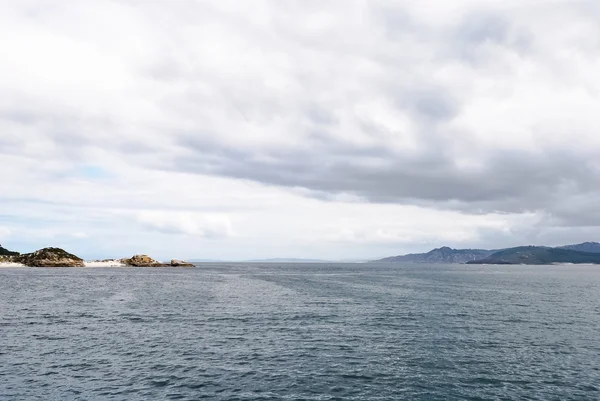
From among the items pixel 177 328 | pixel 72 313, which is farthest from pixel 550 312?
pixel 72 313

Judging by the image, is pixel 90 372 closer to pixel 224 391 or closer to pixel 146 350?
pixel 146 350

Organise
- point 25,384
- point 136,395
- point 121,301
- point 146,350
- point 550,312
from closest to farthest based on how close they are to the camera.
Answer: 1. point 136,395
2. point 25,384
3. point 146,350
4. point 550,312
5. point 121,301

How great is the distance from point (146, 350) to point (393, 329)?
43.2m

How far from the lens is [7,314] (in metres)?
90.8

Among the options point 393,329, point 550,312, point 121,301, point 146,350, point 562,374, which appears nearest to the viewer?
point 562,374

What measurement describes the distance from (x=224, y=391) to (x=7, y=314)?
74598mm

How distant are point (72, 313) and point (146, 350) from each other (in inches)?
1759

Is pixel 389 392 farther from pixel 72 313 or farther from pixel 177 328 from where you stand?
pixel 72 313

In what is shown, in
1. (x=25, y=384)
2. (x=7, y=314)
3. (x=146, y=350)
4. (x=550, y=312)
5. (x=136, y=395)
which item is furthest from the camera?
(x=550, y=312)

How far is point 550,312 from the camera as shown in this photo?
98.8m

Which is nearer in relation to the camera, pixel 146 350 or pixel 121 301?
pixel 146 350

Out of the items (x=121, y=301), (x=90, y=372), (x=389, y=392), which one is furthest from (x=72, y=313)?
(x=389, y=392)

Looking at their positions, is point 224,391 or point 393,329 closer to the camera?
point 224,391

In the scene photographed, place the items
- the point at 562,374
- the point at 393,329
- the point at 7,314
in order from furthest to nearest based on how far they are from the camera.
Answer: the point at 7,314 < the point at 393,329 < the point at 562,374
